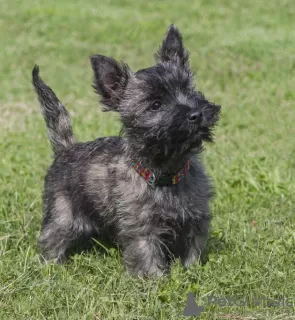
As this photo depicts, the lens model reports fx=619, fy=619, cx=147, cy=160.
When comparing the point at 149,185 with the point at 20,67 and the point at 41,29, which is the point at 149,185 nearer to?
the point at 20,67

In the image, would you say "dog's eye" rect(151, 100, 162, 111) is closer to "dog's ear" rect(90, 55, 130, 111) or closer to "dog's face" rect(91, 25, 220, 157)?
"dog's face" rect(91, 25, 220, 157)

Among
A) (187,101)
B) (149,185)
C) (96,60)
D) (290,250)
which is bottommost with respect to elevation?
(290,250)

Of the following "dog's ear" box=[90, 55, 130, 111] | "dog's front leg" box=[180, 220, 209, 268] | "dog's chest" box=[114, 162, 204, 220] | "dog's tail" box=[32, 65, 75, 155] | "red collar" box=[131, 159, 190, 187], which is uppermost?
"dog's ear" box=[90, 55, 130, 111]

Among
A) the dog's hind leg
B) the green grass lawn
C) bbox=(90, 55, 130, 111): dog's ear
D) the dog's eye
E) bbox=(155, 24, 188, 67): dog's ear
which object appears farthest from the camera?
the dog's hind leg

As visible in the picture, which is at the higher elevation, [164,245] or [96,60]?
[96,60]

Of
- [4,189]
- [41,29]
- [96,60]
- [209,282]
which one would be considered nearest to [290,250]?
[209,282]

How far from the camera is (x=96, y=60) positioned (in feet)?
16.3

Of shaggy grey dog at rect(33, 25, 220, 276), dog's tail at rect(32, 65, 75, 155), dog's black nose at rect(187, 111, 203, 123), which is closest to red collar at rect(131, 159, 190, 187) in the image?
shaggy grey dog at rect(33, 25, 220, 276)

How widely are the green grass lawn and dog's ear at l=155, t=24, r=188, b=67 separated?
158 centimetres

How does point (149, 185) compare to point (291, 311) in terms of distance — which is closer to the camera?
point (291, 311)

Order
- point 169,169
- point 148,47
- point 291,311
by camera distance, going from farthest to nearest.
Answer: point 148,47, point 169,169, point 291,311

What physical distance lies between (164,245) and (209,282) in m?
0.56

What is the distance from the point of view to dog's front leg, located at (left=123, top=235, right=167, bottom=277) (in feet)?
15.9

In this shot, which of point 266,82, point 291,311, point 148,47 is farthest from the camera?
point 148,47
